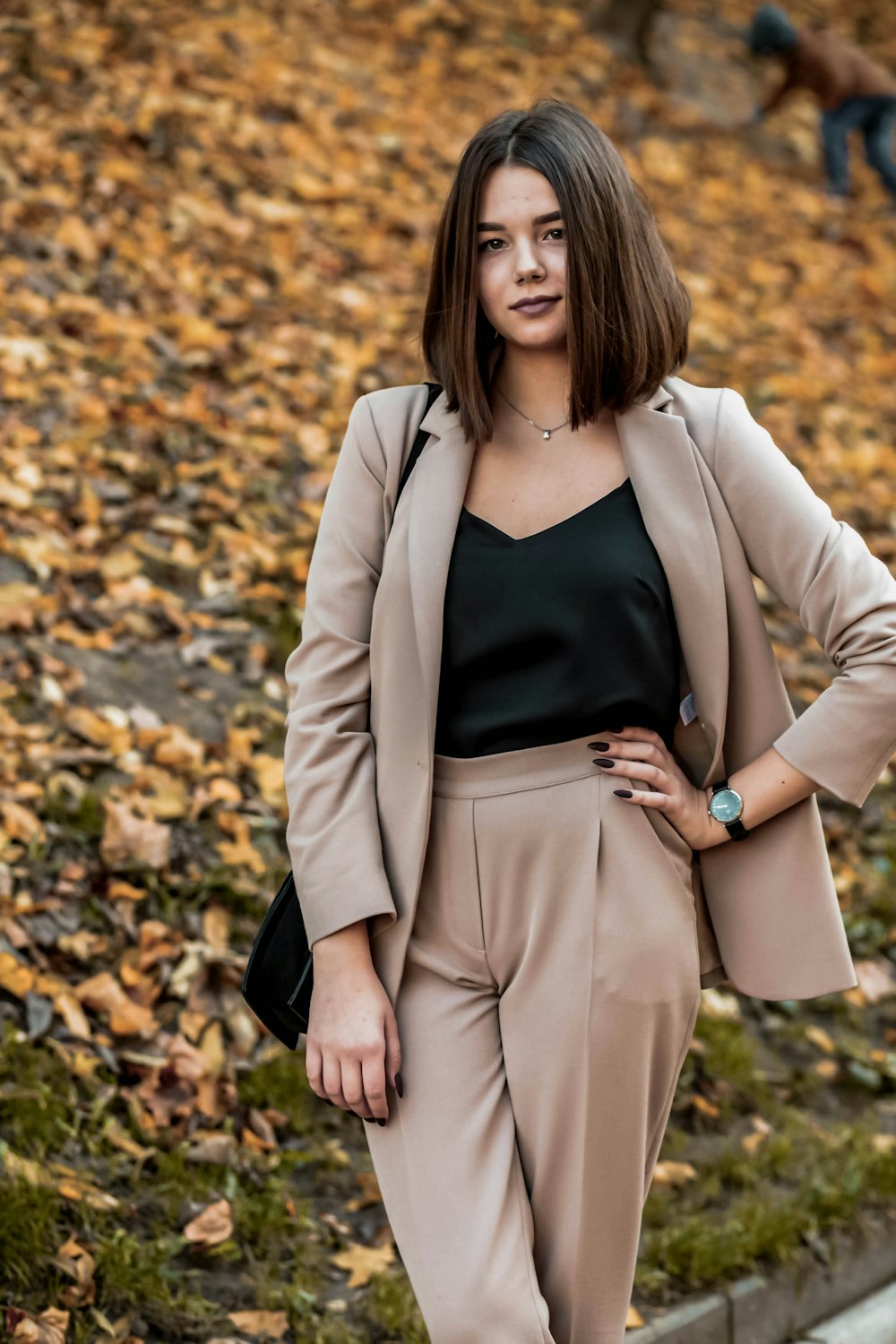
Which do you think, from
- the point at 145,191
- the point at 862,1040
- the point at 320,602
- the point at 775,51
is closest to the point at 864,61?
the point at 775,51

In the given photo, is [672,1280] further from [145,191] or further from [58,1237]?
[145,191]

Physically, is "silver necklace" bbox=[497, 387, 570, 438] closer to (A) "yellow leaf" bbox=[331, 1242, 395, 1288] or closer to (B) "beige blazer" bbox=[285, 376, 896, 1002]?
(B) "beige blazer" bbox=[285, 376, 896, 1002]

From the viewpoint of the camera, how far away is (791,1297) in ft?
11.9

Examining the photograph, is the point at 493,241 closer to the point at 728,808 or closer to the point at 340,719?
the point at 340,719

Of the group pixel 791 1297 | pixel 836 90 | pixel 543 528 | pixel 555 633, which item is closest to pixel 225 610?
pixel 791 1297

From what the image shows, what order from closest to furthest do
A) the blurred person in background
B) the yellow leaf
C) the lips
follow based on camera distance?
the lips, the yellow leaf, the blurred person in background

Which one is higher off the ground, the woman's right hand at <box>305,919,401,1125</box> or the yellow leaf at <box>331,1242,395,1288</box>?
the woman's right hand at <box>305,919,401,1125</box>

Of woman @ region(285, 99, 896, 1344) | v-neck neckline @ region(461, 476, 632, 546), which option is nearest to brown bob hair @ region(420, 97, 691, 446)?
woman @ region(285, 99, 896, 1344)

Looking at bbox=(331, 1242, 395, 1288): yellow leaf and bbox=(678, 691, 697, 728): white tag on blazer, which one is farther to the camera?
bbox=(331, 1242, 395, 1288): yellow leaf

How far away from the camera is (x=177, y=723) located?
4.57 m

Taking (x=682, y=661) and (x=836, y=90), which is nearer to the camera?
(x=682, y=661)

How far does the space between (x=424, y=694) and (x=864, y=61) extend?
34.2 ft

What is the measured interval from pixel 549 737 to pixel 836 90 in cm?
1023

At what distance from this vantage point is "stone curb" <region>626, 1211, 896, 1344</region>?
3391 mm
